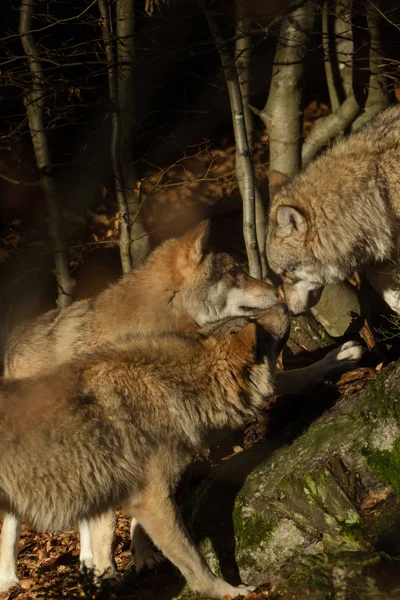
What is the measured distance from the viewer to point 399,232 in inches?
282

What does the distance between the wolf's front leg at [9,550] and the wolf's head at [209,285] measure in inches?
101

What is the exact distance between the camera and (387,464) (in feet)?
15.2

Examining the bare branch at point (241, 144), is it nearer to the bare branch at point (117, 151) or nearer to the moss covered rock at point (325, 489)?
the bare branch at point (117, 151)

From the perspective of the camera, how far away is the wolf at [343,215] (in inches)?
275

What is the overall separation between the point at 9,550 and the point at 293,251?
3.90 metres

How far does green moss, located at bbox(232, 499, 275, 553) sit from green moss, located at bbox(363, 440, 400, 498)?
2.86ft

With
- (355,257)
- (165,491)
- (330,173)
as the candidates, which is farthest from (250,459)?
(330,173)

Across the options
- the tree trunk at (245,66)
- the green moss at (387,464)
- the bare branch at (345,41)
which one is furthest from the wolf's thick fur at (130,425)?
the bare branch at (345,41)

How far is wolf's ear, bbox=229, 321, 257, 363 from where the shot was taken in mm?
5242

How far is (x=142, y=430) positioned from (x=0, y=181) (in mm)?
7217

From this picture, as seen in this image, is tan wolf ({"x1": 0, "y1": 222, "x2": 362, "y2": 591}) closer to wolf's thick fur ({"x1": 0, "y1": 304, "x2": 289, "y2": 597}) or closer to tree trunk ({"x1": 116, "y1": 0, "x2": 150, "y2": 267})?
tree trunk ({"x1": 116, "y1": 0, "x2": 150, "y2": 267})

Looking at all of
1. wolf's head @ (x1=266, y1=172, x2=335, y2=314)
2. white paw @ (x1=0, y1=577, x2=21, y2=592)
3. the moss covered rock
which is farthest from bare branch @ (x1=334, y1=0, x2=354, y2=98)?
white paw @ (x1=0, y1=577, x2=21, y2=592)

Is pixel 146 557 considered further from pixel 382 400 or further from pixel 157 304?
pixel 157 304

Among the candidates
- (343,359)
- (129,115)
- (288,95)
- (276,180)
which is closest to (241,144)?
(276,180)
